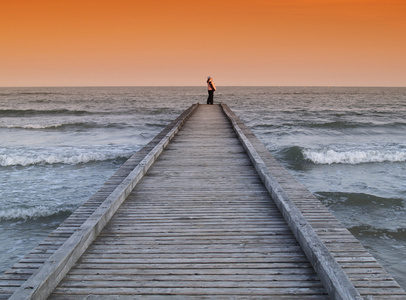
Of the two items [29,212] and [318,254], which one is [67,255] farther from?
[29,212]

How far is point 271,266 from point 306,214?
50.0 inches

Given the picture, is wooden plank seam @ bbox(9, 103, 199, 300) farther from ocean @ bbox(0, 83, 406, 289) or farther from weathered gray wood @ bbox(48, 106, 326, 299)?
ocean @ bbox(0, 83, 406, 289)

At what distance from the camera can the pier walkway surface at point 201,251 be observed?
2623 millimetres

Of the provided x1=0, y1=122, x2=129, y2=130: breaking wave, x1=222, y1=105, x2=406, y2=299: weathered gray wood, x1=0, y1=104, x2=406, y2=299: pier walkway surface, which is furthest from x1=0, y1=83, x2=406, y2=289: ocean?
x1=0, y1=104, x2=406, y2=299: pier walkway surface

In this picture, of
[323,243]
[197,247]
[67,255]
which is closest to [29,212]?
[67,255]

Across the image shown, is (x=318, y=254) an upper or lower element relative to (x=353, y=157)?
upper

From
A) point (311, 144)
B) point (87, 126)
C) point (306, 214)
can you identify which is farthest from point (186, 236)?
point (87, 126)

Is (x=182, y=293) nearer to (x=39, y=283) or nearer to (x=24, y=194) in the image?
(x=39, y=283)

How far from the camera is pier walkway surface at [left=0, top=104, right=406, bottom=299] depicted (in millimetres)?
2623

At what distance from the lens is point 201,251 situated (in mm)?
3305

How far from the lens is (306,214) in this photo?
409 cm

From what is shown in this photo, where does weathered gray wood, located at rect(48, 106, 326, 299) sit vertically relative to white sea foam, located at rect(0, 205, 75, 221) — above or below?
above

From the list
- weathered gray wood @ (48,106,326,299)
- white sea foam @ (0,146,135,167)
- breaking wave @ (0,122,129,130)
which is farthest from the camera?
breaking wave @ (0,122,129,130)

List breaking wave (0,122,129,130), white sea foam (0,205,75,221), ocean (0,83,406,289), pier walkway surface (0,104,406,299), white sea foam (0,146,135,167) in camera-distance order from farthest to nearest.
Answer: breaking wave (0,122,129,130) → white sea foam (0,146,135,167) → white sea foam (0,205,75,221) → ocean (0,83,406,289) → pier walkway surface (0,104,406,299)
